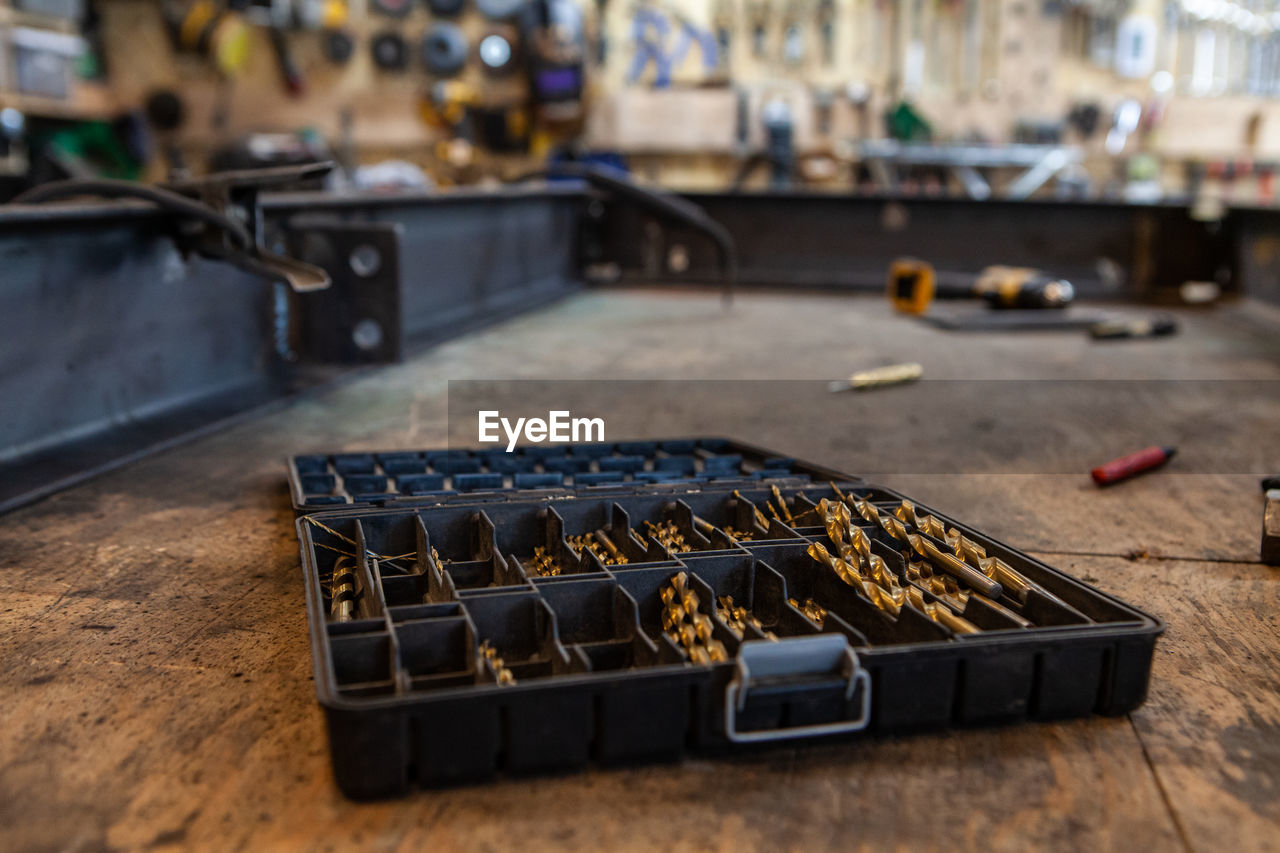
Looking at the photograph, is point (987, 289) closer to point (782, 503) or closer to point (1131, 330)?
point (1131, 330)

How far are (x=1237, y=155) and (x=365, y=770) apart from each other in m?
11.1

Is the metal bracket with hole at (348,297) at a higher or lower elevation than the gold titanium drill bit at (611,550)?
higher

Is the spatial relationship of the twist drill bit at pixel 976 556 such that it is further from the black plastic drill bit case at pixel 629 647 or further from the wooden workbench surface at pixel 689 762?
the wooden workbench surface at pixel 689 762

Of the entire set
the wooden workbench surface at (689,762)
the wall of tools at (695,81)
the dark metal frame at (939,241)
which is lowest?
the wooden workbench surface at (689,762)

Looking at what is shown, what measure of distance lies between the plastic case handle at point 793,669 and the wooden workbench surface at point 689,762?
5cm

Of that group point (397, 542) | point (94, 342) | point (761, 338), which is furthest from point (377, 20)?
point (397, 542)

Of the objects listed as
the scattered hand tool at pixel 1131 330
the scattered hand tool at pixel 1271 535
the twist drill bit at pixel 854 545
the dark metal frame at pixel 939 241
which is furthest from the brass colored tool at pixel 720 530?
the dark metal frame at pixel 939 241

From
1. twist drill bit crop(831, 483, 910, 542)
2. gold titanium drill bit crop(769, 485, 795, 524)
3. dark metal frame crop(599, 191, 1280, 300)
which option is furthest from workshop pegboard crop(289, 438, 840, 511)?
dark metal frame crop(599, 191, 1280, 300)

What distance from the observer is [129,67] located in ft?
33.1

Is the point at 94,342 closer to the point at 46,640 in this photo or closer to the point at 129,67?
the point at 46,640

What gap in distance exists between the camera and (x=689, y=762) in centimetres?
120

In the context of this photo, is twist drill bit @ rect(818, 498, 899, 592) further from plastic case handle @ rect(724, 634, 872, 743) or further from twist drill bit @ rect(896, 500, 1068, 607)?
plastic case handle @ rect(724, 634, 872, 743)

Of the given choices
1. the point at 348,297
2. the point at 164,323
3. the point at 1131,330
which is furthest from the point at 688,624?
the point at 1131,330

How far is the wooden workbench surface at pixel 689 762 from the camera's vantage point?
3.54 ft
